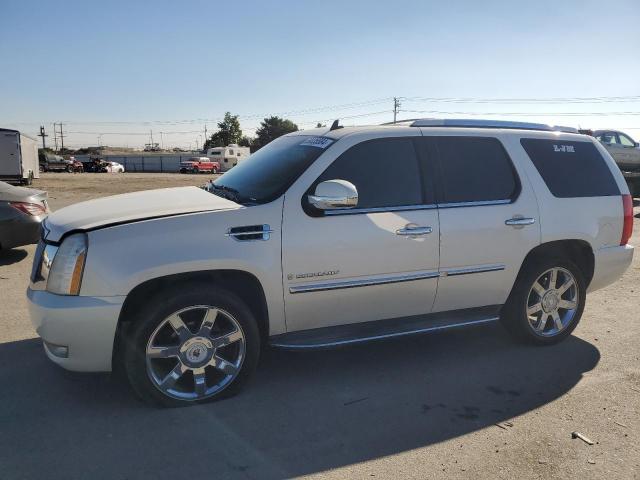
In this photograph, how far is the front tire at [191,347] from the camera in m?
3.33

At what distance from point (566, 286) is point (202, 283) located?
3.22 m

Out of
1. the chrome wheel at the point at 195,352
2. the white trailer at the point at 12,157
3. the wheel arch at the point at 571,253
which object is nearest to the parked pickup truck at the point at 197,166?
the white trailer at the point at 12,157

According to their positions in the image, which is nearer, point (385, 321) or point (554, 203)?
point (385, 321)

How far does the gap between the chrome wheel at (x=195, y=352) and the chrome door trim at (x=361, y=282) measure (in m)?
0.51

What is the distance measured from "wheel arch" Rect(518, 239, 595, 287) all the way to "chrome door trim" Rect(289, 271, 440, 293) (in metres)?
1.04

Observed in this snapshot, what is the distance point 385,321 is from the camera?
4078mm

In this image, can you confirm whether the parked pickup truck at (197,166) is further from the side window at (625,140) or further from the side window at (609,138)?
the side window at (625,140)

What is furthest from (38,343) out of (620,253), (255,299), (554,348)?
(620,253)

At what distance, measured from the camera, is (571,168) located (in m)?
4.77

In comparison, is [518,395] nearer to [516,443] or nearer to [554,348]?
[516,443]

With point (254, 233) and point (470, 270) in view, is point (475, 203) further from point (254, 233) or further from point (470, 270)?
point (254, 233)

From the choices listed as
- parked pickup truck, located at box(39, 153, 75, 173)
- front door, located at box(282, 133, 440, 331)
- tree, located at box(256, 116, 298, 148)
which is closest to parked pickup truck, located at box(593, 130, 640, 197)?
front door, located at box(282, 133, 440, 331)

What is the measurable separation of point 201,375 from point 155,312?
56 cm

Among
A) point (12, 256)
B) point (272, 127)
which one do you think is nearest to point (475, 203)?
point (12, 256)
